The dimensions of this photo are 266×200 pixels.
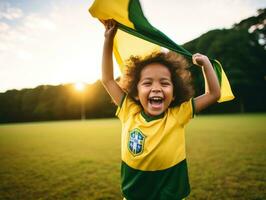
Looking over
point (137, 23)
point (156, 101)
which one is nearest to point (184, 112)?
point (156, 101)

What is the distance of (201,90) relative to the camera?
2994 cm

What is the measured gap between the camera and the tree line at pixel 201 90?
33219 millimetres

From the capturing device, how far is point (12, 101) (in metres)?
35.5

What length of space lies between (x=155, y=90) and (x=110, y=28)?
0.77 metres

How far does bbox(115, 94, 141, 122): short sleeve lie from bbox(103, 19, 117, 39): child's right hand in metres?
0.59

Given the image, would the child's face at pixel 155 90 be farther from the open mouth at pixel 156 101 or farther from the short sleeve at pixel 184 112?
the short sleeve at pixel 184 112

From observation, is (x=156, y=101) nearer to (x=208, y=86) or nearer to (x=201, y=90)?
(x=208, y=86)

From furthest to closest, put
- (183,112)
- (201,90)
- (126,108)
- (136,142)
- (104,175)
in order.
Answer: (201,90) < (104,175) < (126,108) < (183,112) < (136,142)

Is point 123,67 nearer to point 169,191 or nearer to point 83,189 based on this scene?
point 169,191

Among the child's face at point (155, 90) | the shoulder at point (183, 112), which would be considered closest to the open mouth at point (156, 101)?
the child's face at point (155, 90)

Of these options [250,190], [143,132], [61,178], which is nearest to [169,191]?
[143,132]

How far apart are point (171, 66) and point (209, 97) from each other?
0.50 meters

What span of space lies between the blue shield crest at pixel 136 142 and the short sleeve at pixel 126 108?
10.1 inches

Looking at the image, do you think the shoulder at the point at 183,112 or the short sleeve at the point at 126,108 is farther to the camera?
the short sleeve at the point at 126,108
